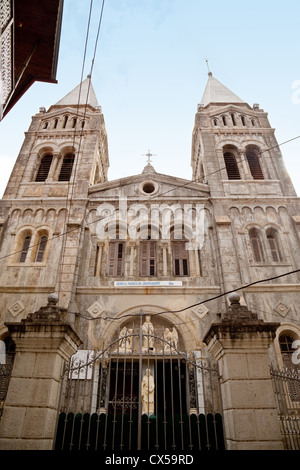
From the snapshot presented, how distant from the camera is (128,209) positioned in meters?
15.7

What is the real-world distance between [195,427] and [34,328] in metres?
3.83

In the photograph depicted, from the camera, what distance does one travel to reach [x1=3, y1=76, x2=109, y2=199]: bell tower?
53.8 ft

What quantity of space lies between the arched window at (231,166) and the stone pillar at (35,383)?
14.4m

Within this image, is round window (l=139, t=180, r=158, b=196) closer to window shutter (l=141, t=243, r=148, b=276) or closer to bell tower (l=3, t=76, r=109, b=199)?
bell tower (l=3, t=76, r=109, b=199)

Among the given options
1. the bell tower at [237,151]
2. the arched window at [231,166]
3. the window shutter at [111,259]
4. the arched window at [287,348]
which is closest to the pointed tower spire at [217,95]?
the bell tower at [237,151]

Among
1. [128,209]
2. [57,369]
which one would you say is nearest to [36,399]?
[57,369]

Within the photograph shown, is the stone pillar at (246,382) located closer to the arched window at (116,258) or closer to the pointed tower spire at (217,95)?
the arched window at (116,258)

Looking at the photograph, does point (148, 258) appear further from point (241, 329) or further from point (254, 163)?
point (254, 163)

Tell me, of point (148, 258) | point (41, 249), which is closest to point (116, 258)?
point (148, 258)

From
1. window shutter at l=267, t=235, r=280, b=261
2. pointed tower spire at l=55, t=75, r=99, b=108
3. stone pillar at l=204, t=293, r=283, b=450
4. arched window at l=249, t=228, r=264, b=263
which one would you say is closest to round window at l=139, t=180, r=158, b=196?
arched window at l=249, t=228, r=264, b=263

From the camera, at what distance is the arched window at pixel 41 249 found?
45.8ft

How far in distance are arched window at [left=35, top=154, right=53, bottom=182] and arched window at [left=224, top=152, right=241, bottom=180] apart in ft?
35.7

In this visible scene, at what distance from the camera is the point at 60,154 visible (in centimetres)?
1827
